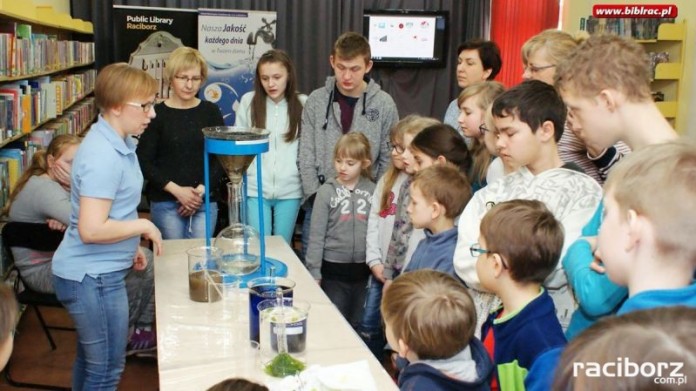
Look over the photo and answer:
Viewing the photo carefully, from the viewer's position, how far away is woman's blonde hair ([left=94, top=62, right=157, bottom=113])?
2.19 m

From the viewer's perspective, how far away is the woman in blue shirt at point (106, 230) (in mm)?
2121

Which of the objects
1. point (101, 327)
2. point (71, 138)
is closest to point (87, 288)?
point (101, 327)

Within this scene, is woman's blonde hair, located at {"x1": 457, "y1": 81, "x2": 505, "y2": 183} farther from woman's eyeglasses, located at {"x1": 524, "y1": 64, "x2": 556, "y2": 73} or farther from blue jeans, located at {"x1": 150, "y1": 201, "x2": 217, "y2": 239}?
blue jeans, located at {"x1": 150, "y1": 201, "x2": 217, "y2": 239}

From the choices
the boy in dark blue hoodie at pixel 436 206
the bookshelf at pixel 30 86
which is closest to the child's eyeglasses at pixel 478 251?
the boy in dark blue hoodie at pixel 436 206

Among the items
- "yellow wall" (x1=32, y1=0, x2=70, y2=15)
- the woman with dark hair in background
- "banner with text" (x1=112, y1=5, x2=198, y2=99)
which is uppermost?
"yellow wall" (x1=32, y1=0, x2=70, y2=15)

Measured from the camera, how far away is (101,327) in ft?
7.30

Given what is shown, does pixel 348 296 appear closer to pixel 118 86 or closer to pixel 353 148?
pixel 353 148

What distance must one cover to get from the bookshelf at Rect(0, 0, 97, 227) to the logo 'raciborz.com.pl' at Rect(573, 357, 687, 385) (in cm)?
348

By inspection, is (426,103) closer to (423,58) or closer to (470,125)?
(423,58)

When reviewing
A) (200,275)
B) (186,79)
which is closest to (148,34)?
(186,79)

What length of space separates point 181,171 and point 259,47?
4231 millimetres

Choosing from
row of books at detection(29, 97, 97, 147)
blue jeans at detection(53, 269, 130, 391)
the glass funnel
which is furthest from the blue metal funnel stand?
row of books at detection(29, 97, 97, 147)

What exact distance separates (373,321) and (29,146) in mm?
2555

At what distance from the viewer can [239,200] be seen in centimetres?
253
